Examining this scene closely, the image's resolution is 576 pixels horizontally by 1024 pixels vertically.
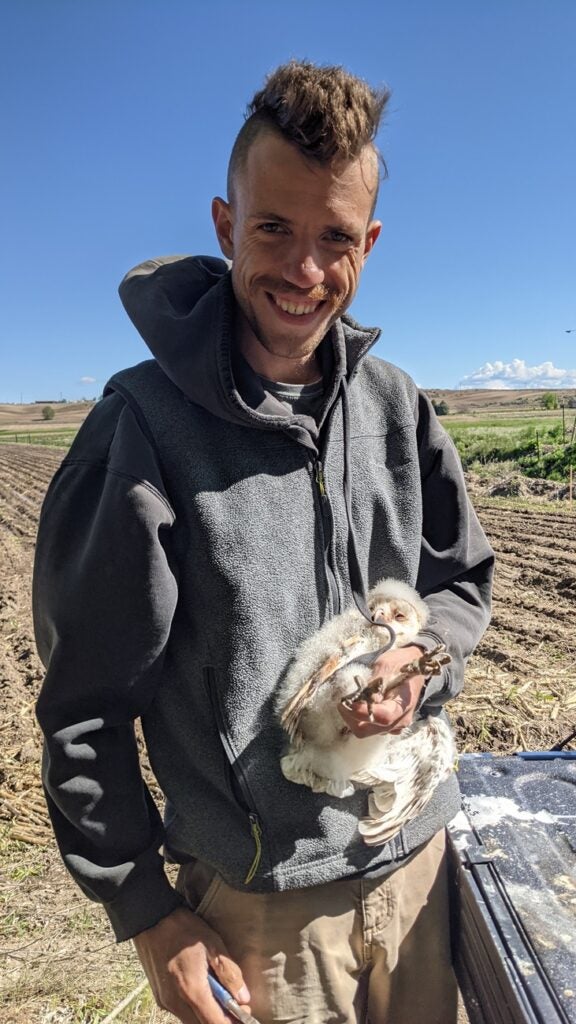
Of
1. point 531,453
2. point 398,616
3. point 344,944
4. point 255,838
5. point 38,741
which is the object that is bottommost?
point 38,741

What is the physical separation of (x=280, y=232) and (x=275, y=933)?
141 cm

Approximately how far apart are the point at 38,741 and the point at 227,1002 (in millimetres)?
3689

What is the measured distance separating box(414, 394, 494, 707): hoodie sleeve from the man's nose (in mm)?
467

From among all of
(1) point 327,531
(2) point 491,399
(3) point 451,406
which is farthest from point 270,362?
(2) point 491,399

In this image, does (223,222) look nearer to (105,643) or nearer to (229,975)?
(105,643)

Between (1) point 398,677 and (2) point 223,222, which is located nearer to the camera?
(1) point 398,677

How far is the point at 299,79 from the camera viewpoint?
1.28 metres

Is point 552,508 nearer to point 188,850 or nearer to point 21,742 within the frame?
point 21,742

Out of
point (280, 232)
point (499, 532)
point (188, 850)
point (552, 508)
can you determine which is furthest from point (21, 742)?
point (552, 508)

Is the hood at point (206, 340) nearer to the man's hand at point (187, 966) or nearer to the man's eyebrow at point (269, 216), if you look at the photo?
the man's eyebrow at point (269, 216)

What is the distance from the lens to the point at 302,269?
134cm

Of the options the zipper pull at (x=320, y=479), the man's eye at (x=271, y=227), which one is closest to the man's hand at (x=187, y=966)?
the zipper pull at (x=320, y=479)

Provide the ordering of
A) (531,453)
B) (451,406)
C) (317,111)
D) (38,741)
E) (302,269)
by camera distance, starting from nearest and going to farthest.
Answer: (317,111) → (302,269) → (38,741) → (531,453) → (451,406)

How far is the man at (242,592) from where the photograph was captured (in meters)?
1.29
